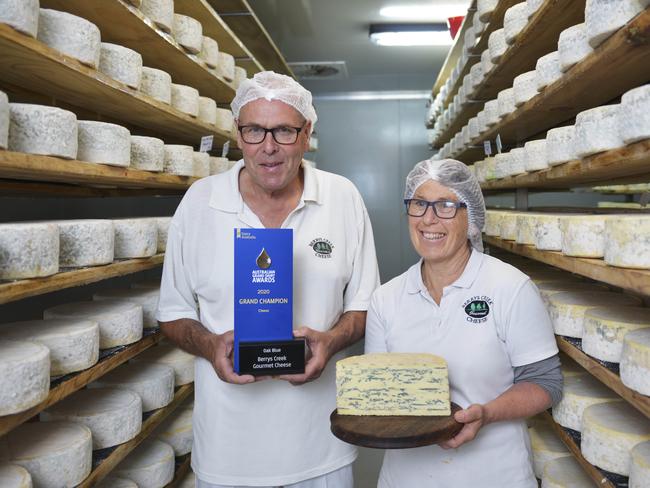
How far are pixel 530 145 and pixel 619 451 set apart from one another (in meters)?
1.41

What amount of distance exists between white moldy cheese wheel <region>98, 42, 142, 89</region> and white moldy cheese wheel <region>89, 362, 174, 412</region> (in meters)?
1.25

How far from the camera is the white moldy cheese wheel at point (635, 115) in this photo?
4.73 ft

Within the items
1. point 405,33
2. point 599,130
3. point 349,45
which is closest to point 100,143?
point 599,130

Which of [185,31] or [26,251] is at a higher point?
[185,31]

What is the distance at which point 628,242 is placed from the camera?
4.76 ft

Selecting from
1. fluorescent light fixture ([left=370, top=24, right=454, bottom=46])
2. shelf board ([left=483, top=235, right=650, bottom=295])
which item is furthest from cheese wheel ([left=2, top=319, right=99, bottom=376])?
fluorescent light fixture ([left=370, top=24, right=454, bottom=46])

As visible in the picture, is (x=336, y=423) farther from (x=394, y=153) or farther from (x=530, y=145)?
(x=394, y=153)

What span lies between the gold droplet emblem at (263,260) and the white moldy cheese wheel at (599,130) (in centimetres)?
105

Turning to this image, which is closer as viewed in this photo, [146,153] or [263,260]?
[263,260]

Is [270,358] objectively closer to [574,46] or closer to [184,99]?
[574,46]

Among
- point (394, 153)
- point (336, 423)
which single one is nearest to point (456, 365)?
point (336, 423)

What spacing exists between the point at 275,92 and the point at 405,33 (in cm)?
476

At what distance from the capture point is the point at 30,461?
1.73 meters

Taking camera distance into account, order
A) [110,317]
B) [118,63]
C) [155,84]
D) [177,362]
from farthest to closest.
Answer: [177,362]
[155,84]
[118,63]
[110,317]
